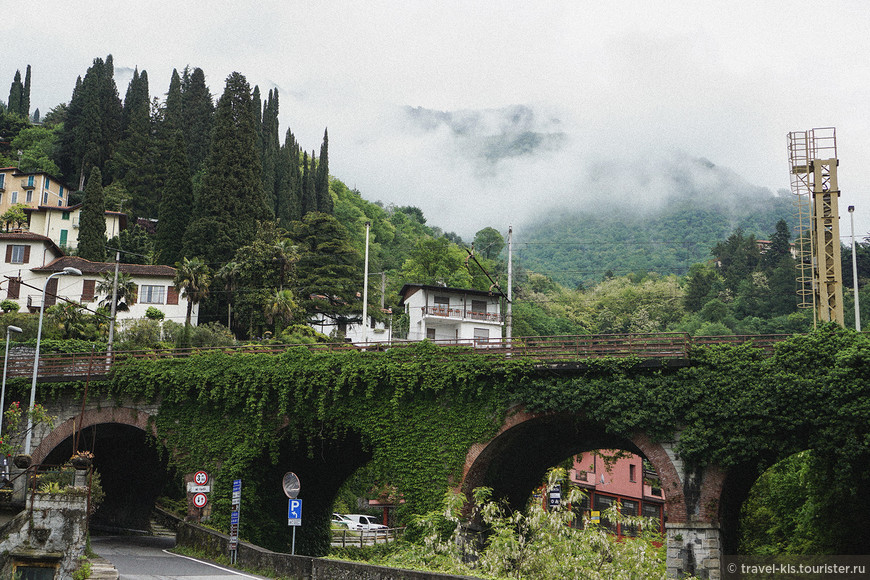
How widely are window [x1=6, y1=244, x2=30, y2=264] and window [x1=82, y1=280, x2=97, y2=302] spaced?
783 centimetres

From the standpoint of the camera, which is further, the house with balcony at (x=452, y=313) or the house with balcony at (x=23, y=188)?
the house with balcony at (x=23, y=188)

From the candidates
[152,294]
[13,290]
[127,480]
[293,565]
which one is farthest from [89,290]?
[293,565]

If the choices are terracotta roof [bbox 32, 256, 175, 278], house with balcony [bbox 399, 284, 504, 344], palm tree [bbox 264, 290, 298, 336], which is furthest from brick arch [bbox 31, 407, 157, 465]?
house with balcony [bbox 399, 284, 504, 344]

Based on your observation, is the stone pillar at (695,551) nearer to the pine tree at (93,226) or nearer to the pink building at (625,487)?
the pink building at (625,487)

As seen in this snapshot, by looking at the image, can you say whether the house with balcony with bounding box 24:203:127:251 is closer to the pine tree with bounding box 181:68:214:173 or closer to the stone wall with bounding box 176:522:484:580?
the pine tree with bounding box 181:68:214:173

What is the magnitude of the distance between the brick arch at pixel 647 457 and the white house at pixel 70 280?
128ft

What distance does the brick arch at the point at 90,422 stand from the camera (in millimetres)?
37625

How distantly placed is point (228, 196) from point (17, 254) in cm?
1735

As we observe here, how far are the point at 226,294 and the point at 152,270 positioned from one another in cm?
598

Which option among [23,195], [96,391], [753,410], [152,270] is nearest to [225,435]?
[96,391]

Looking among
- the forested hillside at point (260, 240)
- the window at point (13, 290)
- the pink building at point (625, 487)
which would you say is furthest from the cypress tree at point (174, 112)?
the pink building at point (625, 487)

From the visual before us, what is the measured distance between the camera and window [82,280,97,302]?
6469cm

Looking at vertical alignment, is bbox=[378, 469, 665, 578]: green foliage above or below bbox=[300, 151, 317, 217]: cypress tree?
below

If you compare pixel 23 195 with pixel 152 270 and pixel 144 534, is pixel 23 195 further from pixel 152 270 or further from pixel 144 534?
pixel 144 534
